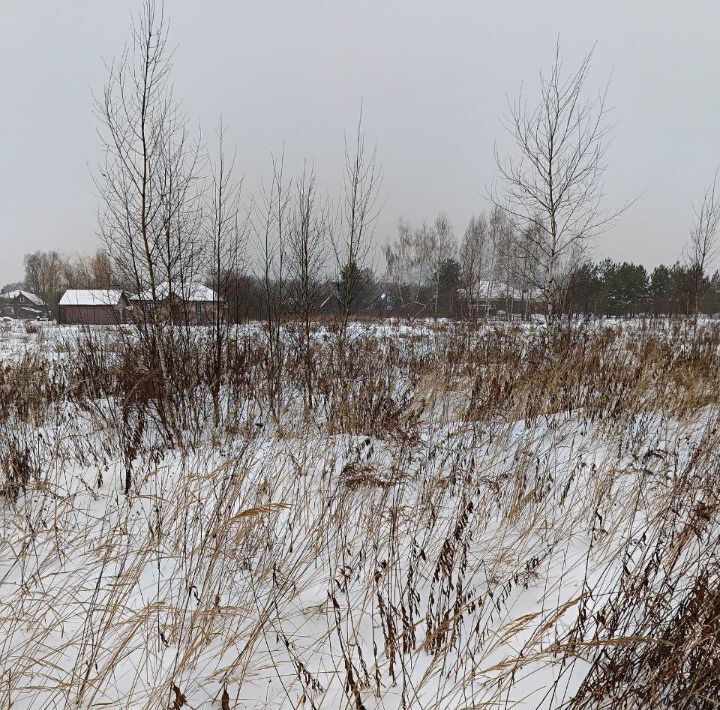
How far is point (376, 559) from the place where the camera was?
192cm

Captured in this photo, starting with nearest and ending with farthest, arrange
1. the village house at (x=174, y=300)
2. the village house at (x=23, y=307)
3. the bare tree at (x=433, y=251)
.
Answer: the village house at (x=174, y=300)
the bare tree at (x=433, y=251)
the village house at (x=23, y=307)

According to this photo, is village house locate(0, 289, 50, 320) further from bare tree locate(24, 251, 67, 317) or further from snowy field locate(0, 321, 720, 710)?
snowy field locate(0, 321, 720, 710)

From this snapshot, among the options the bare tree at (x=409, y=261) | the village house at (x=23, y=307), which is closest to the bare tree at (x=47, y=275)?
the village house at (x=23, y=307)

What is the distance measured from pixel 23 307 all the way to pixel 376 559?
81605 millimetres

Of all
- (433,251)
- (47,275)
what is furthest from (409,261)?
(47,275)

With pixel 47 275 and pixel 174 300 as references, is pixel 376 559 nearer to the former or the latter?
pixel 174 300

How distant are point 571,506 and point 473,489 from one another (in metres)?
0.66

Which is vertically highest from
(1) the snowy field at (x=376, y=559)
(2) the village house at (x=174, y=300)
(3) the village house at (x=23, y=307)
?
(3) the village house at (x=23, y=307)

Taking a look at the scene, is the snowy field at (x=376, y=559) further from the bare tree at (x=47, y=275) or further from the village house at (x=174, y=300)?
the bare tree at (x=47, y=275)

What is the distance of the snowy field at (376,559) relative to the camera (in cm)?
142

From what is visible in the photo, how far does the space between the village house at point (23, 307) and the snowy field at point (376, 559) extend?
68115 millimetres

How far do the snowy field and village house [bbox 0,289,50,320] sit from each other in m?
68.1

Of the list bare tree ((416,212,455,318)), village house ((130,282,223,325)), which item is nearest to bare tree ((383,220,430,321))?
bare tree ((416,212,455,318))

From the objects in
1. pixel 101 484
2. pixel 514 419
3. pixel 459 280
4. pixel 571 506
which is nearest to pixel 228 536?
pixel 101 484
